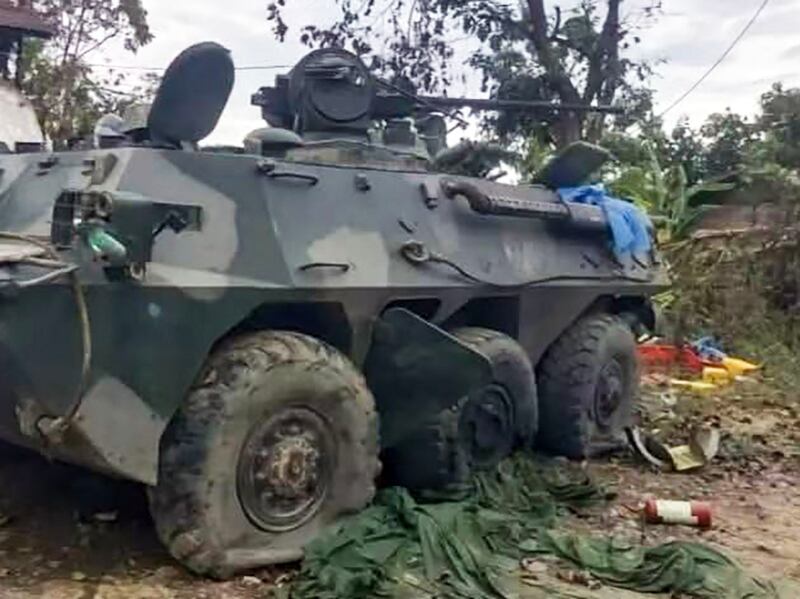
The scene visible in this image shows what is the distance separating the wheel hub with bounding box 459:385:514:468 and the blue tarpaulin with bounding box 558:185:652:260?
4.99ft

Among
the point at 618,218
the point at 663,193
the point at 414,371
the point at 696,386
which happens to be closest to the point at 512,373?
the point at 414,371

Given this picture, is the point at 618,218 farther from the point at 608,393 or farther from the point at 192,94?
the point at 192,94

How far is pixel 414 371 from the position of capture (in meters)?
5.59

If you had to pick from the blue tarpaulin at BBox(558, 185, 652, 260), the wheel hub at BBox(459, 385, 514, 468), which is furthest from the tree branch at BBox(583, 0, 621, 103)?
the wheel hub at BBox(459, 385, 514, 468)

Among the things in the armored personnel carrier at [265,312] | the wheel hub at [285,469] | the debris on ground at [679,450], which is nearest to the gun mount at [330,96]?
the armored personnel carrier at [265,312]

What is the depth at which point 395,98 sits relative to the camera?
720cm

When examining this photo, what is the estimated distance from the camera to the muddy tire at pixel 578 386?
7.17 metres

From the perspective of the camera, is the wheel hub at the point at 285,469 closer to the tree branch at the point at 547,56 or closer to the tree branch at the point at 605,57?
the tree branch at the point at 547,56

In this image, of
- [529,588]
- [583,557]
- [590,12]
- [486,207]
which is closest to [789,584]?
[583,557]

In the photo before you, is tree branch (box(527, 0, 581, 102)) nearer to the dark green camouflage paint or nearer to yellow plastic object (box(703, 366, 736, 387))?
yellow plastic object (box(703, 366, 736, 387))

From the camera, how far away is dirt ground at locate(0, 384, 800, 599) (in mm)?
4758

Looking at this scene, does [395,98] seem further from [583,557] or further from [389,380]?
[583,557]

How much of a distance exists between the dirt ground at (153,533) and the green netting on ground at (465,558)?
0.16 m

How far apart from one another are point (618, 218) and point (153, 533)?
354cm
